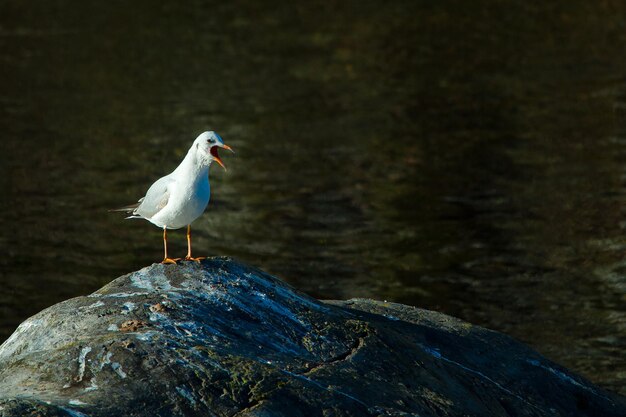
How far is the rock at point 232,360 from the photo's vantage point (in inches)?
256

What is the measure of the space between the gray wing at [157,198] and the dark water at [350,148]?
21.2ft

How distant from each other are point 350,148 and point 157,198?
43.3 feet

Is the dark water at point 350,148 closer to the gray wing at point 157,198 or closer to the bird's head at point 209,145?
the gray wing at point 157,198

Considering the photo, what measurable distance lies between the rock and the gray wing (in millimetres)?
526

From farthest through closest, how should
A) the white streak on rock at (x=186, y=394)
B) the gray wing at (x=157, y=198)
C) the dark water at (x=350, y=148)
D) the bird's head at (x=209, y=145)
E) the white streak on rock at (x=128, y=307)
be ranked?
the dark water at (x=350, y=148), the gray wing at (x=157, y=198), the bird's head at (x=209, y=145), the white streak on rock at (x=128, y=307), the white streak on rock at (x=186, y=394)


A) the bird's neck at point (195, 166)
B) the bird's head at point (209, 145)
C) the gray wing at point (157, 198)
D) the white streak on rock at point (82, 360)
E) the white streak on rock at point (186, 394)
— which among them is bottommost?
the white streak on rock at point (186, 394)

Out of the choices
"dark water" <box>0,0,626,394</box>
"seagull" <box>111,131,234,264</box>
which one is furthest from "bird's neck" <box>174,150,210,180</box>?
"dark water" <box>0,0,626,394</box>

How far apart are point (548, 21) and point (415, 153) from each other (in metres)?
10.5

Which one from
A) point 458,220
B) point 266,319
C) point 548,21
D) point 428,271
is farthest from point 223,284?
point 548,21

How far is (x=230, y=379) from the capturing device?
21.9ft

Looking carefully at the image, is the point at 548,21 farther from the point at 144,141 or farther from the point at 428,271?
the point at 428,271

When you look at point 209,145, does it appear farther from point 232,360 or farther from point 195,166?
point 232,360

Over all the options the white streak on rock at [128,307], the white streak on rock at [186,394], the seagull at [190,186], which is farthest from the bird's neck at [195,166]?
the white streak on rock at [186,394]

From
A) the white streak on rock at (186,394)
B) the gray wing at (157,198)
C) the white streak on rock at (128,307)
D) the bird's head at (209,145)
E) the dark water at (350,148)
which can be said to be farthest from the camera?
the dark water at (350,148)
